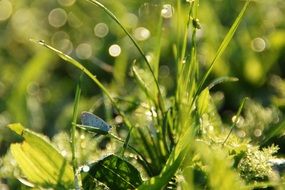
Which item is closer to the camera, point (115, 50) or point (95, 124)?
point (95, 124)

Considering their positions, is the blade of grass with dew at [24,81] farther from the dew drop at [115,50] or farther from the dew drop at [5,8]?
the dew drop at [5,8]

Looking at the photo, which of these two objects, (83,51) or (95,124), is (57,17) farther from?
(95,124)

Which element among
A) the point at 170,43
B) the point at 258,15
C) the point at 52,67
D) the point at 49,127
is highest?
the point at 258,15

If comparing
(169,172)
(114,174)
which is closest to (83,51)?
(114,174)

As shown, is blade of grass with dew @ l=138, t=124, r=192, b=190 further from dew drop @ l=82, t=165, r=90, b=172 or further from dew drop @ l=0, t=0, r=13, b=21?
dew drop @ l=0, t=0, r=13, b=21

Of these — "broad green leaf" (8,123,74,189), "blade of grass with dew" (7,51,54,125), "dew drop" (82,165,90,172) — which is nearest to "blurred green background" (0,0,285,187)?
"blade of grass with dew" (7,51,54,125)

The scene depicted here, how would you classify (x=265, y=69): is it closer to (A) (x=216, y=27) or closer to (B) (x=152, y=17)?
(A) (x=216, y=27)

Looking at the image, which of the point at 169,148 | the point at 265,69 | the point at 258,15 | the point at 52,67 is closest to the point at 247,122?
the point at 169,148
